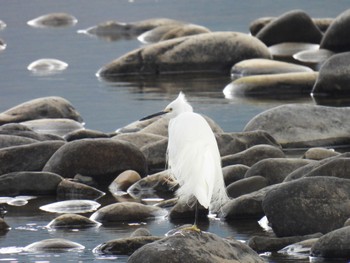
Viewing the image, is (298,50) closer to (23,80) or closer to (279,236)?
(23,80)

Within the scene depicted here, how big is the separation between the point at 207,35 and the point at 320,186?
12700 millimetres

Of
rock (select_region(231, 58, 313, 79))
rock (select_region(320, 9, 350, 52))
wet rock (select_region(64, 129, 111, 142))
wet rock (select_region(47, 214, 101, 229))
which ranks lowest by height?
wet rock (select_region(47, 214, 101, 229))

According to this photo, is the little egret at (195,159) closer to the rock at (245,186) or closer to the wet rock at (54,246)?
the wet rock at (54,246)

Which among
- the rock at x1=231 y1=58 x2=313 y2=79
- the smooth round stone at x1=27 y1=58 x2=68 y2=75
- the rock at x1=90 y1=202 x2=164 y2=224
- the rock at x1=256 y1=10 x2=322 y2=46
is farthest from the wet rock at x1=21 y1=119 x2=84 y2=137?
the rock at x1=256 y1=10 x2=322 y2=46

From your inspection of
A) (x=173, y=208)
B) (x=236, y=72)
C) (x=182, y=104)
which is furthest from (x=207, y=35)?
(x=182, y=104)

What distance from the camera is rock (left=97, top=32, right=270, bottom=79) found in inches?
866

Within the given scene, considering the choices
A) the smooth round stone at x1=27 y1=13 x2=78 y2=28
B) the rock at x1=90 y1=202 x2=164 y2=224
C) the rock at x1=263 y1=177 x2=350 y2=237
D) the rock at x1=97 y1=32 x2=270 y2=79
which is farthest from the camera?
the smooth round stone at x1=27 y1=13 x2=78 y2=28

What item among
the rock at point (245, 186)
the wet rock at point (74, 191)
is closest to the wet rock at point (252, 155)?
the rock at point (245, 186)

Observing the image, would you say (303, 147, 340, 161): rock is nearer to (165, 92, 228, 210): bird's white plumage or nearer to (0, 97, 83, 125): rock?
(165, 92, 228, 210): bird's white plumage

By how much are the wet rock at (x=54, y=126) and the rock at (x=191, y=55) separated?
5.63 meters

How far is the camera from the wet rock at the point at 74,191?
39.6 ft

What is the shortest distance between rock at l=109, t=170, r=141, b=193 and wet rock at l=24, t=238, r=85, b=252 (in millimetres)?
2546

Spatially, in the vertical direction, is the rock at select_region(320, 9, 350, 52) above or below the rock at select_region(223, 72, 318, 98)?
above

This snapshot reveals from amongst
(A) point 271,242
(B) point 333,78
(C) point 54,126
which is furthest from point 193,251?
(B) point 333,78
